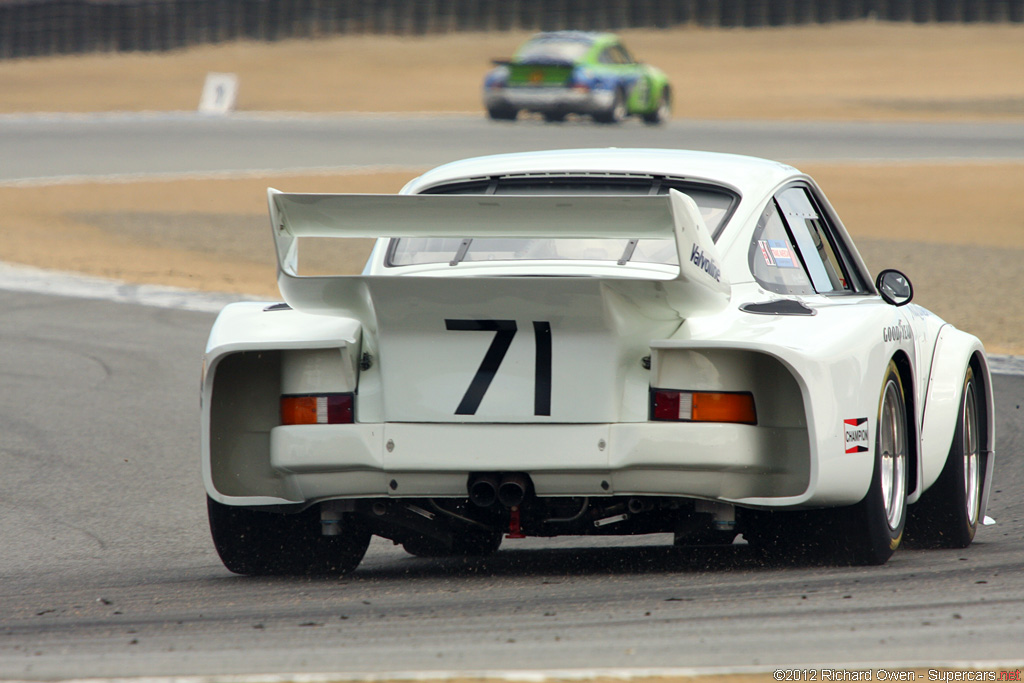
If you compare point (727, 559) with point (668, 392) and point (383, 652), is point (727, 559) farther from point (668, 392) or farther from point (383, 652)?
point (383, 652)

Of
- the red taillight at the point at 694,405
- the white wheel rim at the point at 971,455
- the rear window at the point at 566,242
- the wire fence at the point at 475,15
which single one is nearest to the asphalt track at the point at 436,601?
the white wheel rim at the point at 971,455

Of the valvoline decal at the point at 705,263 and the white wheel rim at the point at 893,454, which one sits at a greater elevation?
the valvoline decal at the point at 705,263

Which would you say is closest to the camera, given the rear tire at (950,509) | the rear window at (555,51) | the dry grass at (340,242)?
the rear tire at (950,509)

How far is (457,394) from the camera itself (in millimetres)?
4836

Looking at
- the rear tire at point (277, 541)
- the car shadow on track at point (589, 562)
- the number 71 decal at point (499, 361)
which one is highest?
the number 71 decal at point (499, 361)

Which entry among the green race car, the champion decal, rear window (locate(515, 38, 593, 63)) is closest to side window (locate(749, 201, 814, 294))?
the champion decal

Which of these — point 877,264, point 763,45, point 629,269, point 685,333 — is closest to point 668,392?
point 685,333

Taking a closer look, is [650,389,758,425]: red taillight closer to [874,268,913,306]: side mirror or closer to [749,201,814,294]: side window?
[749,201,814,294]: side window

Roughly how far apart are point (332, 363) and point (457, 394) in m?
0.42

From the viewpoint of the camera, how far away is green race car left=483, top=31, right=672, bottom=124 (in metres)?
30.3

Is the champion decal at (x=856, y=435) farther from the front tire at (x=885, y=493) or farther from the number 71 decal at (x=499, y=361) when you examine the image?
the number 71 decal at (x=499, y=361)

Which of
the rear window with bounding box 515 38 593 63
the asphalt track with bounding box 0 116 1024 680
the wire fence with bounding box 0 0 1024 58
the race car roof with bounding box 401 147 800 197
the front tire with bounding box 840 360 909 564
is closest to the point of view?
the asphalt track with bounding box 0 116 1024 680

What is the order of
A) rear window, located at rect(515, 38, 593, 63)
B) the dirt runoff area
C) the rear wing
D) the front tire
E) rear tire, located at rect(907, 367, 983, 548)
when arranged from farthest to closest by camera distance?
rear window, located at rect(515, 38, 593, 63)
the dirt runoff area
rear tire, located at rect(907, 367, 983, 548)
the front tire
the rear wing

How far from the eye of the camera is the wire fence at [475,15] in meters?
52.5
